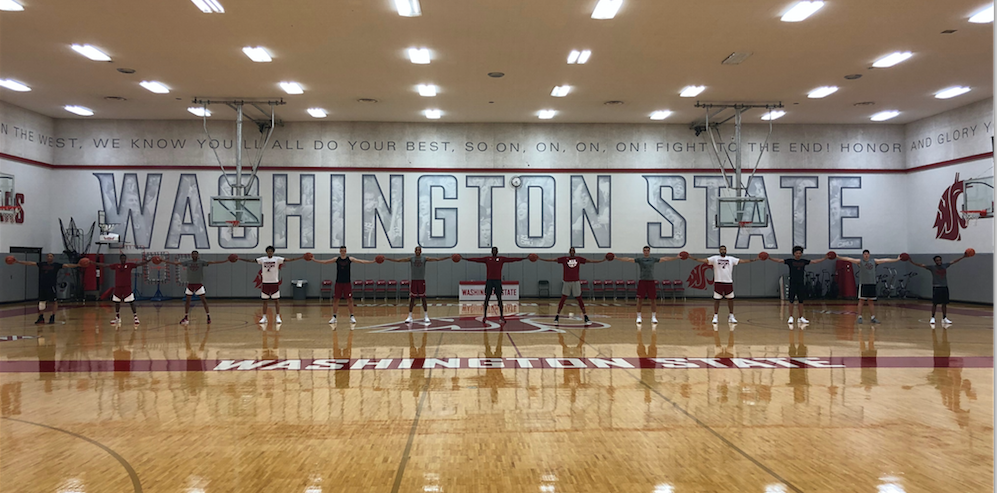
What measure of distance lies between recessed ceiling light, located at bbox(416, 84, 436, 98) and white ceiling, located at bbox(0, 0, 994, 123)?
0.32m

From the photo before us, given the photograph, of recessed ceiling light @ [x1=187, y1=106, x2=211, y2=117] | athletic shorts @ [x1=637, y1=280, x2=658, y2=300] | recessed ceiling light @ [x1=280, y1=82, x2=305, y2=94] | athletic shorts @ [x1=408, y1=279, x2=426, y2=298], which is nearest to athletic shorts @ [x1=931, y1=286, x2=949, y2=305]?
athletic shorts @ [x1=637, y1=280, x2=658, y2=300]

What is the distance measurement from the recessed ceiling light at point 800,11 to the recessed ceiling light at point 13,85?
20.0 meters

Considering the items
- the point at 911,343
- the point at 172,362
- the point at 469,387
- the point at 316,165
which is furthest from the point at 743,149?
the point at 172,362

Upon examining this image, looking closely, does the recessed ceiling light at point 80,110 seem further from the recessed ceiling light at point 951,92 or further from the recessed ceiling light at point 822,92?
the recessed ceiling light at point 951,92

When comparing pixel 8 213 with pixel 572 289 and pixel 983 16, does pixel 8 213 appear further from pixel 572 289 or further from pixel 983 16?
pixel 983 16

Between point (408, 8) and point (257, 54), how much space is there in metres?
4.90

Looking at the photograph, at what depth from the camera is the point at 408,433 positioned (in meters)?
5.84

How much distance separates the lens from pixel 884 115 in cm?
2128

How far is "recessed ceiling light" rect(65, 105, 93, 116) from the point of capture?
→ 2019 centimetres

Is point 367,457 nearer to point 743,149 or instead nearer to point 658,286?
point 658,286

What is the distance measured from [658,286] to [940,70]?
1071 cm

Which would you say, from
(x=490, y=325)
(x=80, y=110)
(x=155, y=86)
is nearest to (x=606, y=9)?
(x=490, y=325)

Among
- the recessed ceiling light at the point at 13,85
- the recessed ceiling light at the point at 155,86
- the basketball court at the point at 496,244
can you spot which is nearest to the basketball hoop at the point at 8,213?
the basketball court at the point at 496,244

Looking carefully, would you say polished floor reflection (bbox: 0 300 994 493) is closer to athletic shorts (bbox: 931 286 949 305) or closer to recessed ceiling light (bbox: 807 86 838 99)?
athletic shorts (bbox: 931 286 949 305)
